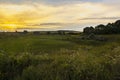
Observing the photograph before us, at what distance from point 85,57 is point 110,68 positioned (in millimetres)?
1031

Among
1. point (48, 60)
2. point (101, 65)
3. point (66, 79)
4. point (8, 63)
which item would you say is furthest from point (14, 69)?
point (101, 65)

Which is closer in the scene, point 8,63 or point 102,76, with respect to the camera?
point 102,76

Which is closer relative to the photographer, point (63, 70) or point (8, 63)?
point (63, 70)

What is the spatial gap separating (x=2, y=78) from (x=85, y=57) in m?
2.46

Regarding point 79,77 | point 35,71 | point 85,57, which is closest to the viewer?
point 79,77

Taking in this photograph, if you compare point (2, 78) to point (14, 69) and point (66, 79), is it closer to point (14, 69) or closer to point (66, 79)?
point (14, 69)

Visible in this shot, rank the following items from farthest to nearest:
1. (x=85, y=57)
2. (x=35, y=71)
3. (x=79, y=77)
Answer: (x=85, y=57) → (x=35, y=71) → (x=79, y=77)

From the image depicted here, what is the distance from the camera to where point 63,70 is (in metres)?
7.92

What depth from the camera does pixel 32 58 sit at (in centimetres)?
905

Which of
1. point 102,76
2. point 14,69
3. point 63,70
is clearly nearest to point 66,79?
point 63,70

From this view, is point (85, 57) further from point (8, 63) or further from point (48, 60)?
point (8, 63)

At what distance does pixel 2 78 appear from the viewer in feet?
27.3

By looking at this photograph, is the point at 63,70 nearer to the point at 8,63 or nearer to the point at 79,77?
the point at 79,77

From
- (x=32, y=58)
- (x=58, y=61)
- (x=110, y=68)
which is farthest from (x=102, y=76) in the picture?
(x=32, y=58)
